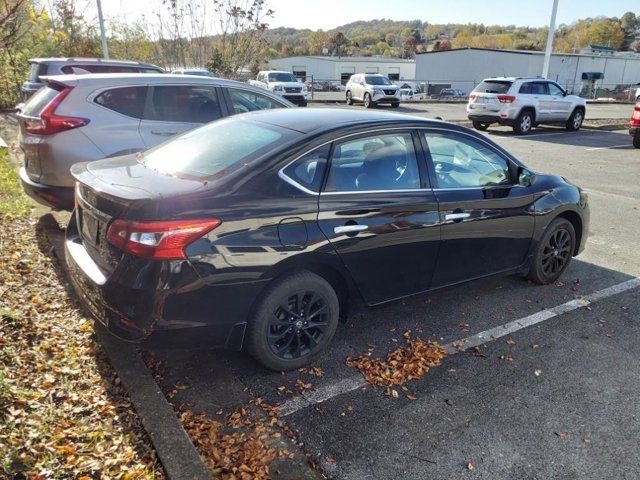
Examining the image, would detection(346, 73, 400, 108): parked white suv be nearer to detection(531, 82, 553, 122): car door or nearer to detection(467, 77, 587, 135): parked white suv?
detection(467, 77, 587, 135): parked white suv

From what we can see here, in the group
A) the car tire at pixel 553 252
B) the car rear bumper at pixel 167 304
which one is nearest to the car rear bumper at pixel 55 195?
the car rear bumper at pixel 167 304

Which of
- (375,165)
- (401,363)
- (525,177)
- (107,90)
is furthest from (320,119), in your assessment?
(107,90)

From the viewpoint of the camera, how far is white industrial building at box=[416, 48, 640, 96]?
56.4 m

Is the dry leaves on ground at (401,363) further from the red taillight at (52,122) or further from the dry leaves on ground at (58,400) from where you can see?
the red taillight at (52,122)

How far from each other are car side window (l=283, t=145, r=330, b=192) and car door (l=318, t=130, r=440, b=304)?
0.06 metres

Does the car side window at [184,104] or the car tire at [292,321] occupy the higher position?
the car side window at [184,104]

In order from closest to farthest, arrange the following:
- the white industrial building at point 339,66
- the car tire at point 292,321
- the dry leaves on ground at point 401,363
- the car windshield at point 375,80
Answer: the car tire at point 292,321 < the dry leaves on ground at point 401,363 < the car windshield at point 375,80 < the white industrial building at point 339,66

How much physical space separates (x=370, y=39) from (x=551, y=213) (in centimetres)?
17078

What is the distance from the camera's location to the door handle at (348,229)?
3275 mm

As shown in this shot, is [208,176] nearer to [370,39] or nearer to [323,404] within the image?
[323,404]

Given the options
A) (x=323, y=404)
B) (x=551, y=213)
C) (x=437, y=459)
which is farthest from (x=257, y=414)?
(x=551, y=213)

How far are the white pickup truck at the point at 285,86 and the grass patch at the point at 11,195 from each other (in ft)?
61.8

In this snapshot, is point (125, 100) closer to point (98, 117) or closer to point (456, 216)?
point (98, 117)

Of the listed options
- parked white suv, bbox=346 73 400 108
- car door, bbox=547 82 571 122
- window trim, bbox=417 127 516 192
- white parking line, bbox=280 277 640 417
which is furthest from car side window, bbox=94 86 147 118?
parked white suv, bbox=346 73 400 108
